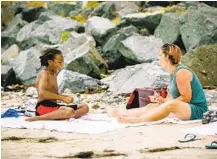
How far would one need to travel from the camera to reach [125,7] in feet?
70.4

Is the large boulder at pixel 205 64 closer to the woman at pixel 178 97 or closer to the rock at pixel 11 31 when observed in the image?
the woman at pixel 178 97

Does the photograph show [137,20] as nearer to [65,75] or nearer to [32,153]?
[65,75]

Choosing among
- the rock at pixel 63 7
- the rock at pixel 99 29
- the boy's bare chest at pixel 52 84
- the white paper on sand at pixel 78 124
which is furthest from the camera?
the rock at pixel 63 7

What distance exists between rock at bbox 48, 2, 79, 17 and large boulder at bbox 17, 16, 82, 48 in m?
4.25

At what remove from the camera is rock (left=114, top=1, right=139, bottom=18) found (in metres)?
20.5

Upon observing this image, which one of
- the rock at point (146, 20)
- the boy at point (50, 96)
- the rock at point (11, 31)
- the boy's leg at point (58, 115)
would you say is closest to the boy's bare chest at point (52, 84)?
the boy at point (50, 96)

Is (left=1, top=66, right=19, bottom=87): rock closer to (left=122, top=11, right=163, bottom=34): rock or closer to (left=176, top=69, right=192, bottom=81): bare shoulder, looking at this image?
(left=122, top=11, right=163, bottom=34): rock

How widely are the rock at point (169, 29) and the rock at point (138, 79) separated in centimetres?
366

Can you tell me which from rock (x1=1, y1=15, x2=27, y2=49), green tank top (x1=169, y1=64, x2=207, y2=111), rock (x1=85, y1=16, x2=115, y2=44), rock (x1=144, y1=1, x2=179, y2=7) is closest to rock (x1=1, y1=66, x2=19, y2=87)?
rock (x1=85, y1=16, x2=115, y2=44)

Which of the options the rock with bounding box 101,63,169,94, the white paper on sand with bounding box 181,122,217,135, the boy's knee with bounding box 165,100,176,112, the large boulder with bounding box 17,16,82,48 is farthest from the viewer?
the large boulder with bounding box 17,16,82,48

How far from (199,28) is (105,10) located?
831cm

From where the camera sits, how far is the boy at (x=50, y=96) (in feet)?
21.1

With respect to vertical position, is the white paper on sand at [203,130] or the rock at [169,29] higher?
the rock at [169,29]

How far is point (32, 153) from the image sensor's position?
4.41 m
